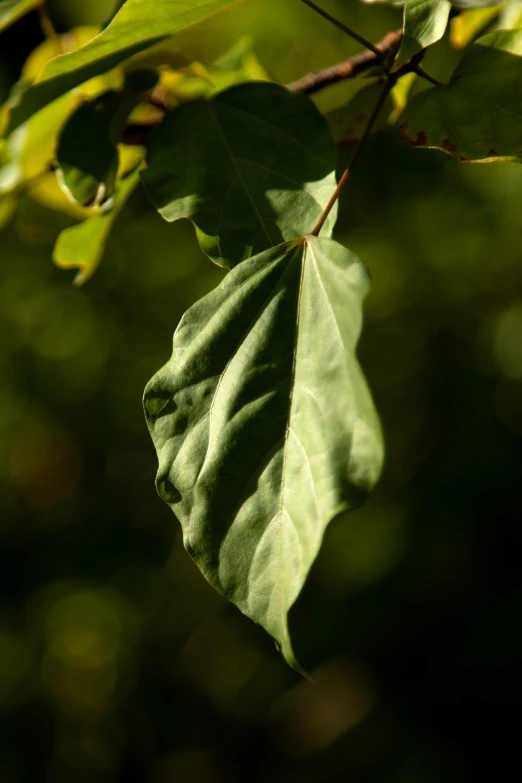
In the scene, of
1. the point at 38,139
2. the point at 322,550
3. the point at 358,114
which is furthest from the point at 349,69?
the point at 322,550

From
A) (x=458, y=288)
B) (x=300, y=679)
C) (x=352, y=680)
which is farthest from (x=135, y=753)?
(x=458, y=288)

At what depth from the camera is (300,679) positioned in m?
2.56

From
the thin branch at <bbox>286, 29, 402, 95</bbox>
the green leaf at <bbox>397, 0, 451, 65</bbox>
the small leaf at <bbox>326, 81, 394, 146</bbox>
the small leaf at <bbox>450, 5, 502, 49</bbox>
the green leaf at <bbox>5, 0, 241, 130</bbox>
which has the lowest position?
the small leaf at <bbox>450, 5, 502, 49</bbox>

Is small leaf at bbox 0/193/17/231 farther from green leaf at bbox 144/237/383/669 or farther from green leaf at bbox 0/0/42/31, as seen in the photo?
green leaf at bbox 144/237/383/669

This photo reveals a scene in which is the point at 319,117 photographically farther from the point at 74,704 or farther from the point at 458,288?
the point at 74,704

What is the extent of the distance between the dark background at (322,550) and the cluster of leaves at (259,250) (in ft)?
4.55

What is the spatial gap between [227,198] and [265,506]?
10.0 inches

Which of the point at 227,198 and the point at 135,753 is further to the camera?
the point at 135,753

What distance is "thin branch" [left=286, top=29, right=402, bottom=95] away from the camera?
66 cm

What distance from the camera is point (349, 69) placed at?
0.70 metres

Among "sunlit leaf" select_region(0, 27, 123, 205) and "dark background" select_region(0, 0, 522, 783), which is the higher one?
"sunlit leaf" select_region(0, 27, 123, 205)

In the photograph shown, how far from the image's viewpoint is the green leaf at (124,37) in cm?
57

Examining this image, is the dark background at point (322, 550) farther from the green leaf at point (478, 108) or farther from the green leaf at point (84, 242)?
the green leaf at point (478, 108)

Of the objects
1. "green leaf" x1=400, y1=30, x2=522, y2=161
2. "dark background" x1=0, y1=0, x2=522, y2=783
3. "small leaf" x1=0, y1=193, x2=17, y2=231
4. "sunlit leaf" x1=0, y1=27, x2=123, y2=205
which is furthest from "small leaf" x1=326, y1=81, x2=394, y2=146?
"dark background" x1=0, y1=0, x2=522, y2=783
